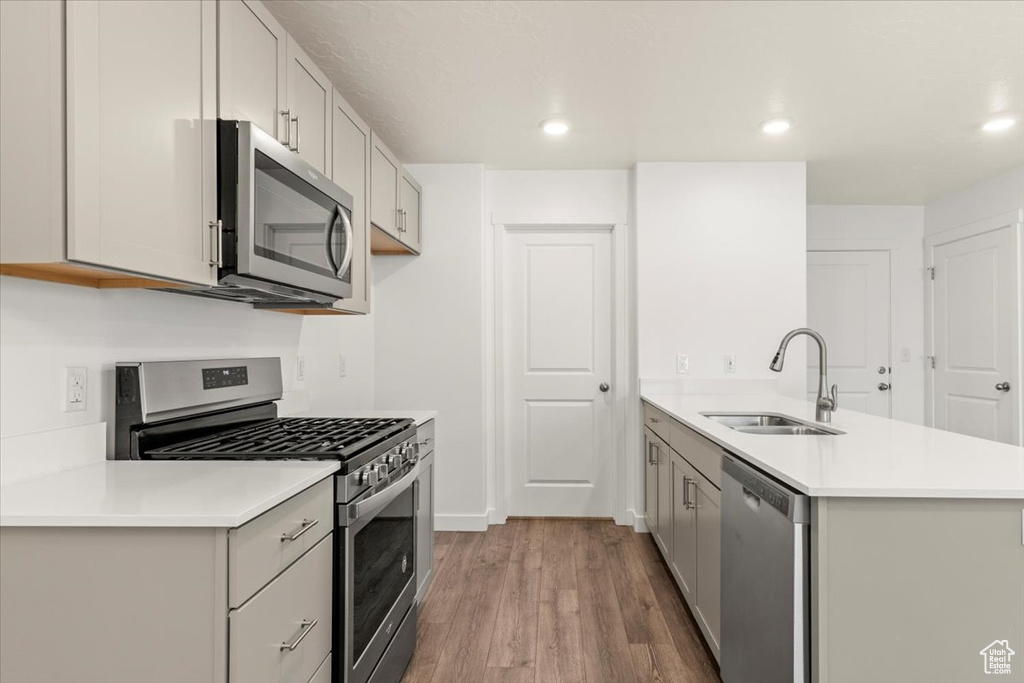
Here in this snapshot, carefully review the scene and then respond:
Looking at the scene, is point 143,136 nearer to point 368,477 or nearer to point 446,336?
point 368,477

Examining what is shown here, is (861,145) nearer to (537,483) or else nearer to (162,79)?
(537,483)

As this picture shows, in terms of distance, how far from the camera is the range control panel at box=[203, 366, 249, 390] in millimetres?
1989

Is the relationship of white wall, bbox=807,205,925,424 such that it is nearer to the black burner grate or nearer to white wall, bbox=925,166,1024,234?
white wall, bbox=925,166,1024,234

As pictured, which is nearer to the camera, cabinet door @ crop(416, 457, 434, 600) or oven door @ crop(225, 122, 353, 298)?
oven door @ crop(225, 122, 353, 298)

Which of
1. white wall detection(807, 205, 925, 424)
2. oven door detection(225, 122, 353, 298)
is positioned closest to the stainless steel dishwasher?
oven door detection(225, 122, 353, 298)

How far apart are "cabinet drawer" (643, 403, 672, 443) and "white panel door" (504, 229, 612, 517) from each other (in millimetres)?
407

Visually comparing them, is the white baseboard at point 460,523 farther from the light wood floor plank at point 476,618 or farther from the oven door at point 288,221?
the oven door at point 288,221

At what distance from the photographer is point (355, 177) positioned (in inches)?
102

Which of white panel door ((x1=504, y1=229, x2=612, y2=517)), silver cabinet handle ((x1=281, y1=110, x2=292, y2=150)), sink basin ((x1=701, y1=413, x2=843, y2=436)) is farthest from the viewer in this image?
white panel door ((x1=504, y1=229, x2=612, y2=517))

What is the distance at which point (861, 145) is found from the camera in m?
3.35

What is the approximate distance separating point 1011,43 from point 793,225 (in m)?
1.56

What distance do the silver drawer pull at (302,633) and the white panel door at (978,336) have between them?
4.49 m

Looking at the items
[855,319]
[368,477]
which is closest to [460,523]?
[368,477]

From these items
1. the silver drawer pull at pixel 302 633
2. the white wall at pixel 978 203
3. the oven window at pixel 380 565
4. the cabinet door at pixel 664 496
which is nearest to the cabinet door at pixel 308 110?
the oven window at pixel 380 565
